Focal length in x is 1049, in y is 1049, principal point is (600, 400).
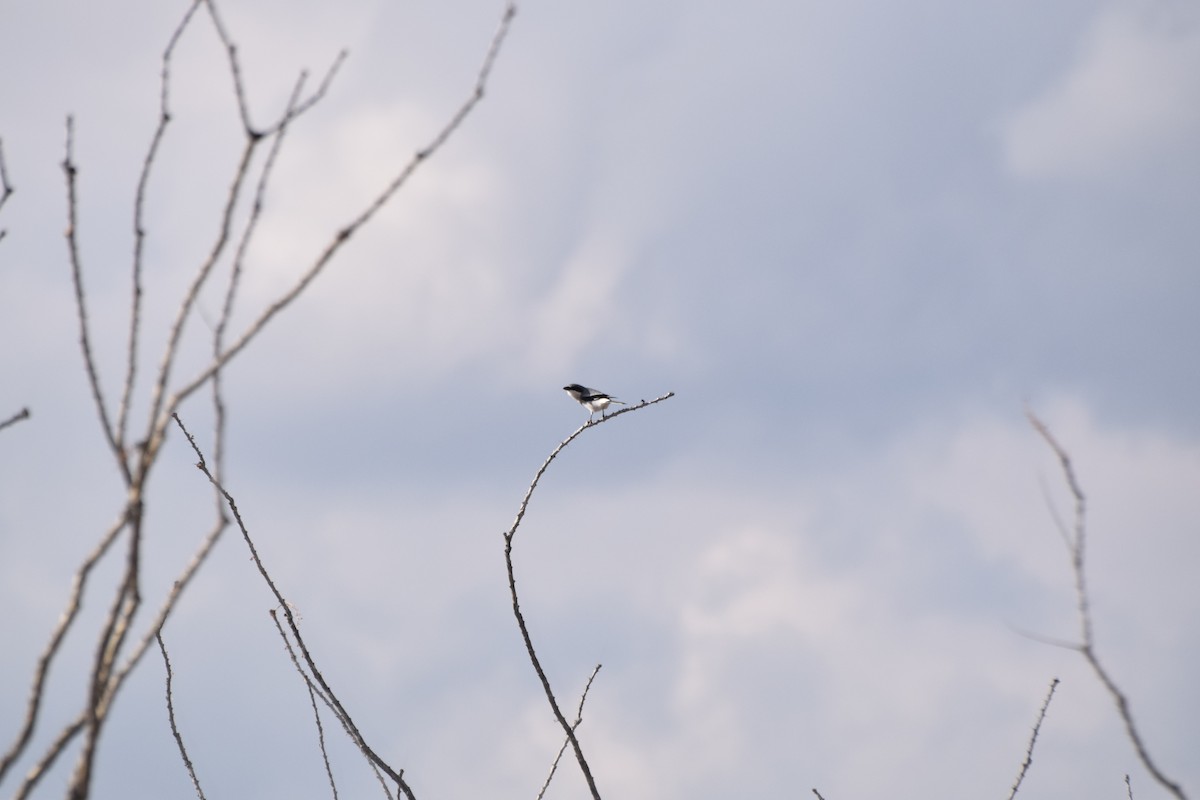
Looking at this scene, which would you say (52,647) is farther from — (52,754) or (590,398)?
(590,398)

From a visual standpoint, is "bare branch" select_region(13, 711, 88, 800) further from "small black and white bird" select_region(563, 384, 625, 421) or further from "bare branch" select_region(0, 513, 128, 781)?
"small black and white bird" select_region(563, 384, 625, 421)

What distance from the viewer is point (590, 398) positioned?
19.0 metres

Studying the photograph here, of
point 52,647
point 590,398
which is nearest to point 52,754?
point 52,647

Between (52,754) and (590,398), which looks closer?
(52,754)

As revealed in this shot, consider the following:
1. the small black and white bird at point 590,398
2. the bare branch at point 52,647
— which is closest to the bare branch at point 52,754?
the bare branch at point 52,647

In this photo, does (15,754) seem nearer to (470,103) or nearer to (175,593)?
(175,593)

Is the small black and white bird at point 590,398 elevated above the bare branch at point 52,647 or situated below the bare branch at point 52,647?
above

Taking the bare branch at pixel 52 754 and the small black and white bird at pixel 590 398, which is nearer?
the bare branch at pixel 52 754

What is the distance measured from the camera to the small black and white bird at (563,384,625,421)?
17016 mm

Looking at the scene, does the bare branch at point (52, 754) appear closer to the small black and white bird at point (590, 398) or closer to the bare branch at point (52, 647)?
the bare branch at point (52, 647)

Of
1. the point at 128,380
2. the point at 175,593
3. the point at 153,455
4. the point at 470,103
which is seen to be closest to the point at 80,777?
the point at 175,593

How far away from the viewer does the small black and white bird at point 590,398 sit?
17.0 m

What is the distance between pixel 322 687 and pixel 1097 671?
242 centimetres

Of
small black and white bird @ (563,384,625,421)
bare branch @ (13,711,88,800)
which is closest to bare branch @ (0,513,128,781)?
bare branch @ (13,711,88,800)
